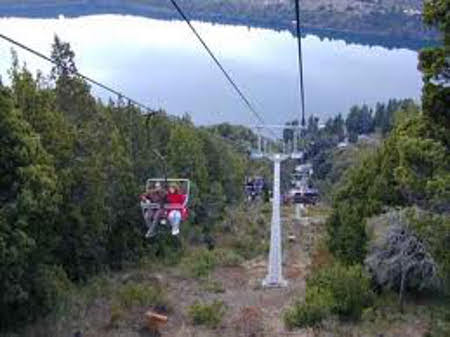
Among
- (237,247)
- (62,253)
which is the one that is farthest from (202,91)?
(62,253)

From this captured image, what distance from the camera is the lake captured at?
372 feet

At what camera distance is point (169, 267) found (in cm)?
3266

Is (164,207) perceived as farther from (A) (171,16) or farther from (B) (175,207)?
(A) (171,16)

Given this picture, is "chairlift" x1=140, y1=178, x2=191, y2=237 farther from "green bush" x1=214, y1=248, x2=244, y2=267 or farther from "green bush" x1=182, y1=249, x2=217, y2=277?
"green bush" x1=214, y1=248, x2=244, y2=267

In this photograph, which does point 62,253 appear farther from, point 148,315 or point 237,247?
point 237,247

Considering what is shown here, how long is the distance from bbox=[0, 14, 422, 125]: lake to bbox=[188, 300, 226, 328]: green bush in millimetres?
71434

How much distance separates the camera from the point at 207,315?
22.8m

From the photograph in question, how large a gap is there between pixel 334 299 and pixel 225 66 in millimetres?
114037

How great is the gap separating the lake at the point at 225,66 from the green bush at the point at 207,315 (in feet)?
234

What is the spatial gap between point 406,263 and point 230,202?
1335 inches

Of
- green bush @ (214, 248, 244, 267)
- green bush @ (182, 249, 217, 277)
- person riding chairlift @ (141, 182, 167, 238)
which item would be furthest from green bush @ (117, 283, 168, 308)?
green bush @ (214, 248, 244, 267)

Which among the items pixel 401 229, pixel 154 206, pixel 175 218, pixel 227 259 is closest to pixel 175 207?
pixel 175 218

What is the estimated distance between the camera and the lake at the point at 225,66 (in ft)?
372

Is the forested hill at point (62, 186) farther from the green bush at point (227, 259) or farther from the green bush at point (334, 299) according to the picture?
the green bush at point (334, 299)
